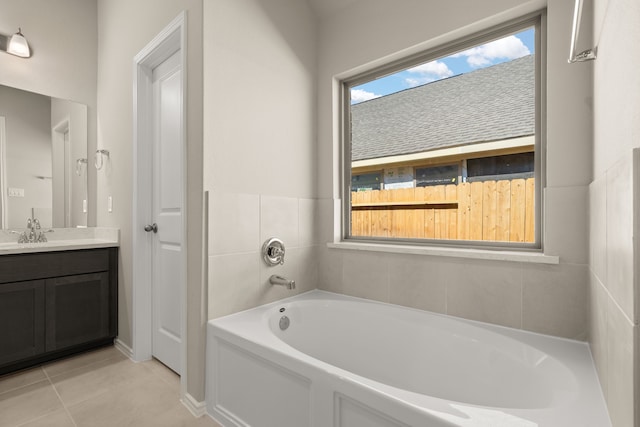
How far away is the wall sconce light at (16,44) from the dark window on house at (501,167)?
10.8 ft

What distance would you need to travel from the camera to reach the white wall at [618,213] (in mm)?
616

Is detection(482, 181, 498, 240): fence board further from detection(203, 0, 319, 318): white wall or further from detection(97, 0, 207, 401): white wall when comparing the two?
detection(97, 0, 207, 401): white wall

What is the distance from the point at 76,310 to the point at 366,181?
93.1 inches

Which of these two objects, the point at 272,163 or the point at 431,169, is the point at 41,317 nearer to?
the point at 272,163

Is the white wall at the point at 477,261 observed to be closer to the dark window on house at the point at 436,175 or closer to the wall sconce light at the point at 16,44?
the dark window on house at the point at 436,175

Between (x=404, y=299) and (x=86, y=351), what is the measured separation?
97.0 inches

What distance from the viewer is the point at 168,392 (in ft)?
6.21

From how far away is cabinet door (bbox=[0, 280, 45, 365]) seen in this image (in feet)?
6.59

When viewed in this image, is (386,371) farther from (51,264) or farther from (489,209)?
(51,264)

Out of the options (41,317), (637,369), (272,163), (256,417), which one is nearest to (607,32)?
(637,369)

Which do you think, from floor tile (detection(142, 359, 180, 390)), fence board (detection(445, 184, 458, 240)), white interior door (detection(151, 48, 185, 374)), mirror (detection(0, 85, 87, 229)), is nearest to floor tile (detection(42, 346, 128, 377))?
floor tile (detection(142, 359, 180, 390))

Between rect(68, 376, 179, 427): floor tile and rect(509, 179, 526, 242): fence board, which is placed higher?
rect(509, 179, 526, 242): fence board

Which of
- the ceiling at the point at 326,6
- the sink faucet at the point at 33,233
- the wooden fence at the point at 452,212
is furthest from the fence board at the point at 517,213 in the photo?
the sink faucet at the point at 33,233

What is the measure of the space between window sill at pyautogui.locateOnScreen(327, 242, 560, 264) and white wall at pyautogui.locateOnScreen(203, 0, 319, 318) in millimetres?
441
